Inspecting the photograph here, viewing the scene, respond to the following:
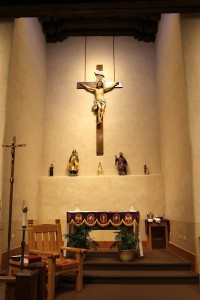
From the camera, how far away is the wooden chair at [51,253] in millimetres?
3937

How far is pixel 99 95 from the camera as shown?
8203mm

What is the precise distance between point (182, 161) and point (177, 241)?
1649 millimetres

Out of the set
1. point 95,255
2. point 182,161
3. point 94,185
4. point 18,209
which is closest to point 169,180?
point 182,161

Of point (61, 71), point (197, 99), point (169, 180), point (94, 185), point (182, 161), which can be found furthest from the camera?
point (61, 71)

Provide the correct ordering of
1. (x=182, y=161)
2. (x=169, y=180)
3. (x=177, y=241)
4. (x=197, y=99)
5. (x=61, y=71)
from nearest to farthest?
(x=197, y=99)
(x=182, y=161)
(x=177, y=241)
(x=169, y=180)
(x=61, y=71)

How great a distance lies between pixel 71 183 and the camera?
7.69 meters

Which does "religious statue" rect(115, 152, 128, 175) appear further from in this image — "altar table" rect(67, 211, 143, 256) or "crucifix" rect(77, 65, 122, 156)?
"altar table" rect(67, 211, 143, 256)

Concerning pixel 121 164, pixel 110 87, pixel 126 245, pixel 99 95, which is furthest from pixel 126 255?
pixel 110 87

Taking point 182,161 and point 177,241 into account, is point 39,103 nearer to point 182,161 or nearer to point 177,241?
point 182,161

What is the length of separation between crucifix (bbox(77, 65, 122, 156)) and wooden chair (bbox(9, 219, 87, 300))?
351 centimetres

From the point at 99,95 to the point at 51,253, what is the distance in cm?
504

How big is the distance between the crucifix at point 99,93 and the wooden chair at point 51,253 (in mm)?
3506

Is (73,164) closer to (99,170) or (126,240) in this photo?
(99,170)

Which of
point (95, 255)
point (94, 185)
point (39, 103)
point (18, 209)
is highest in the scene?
point (39, 103)
